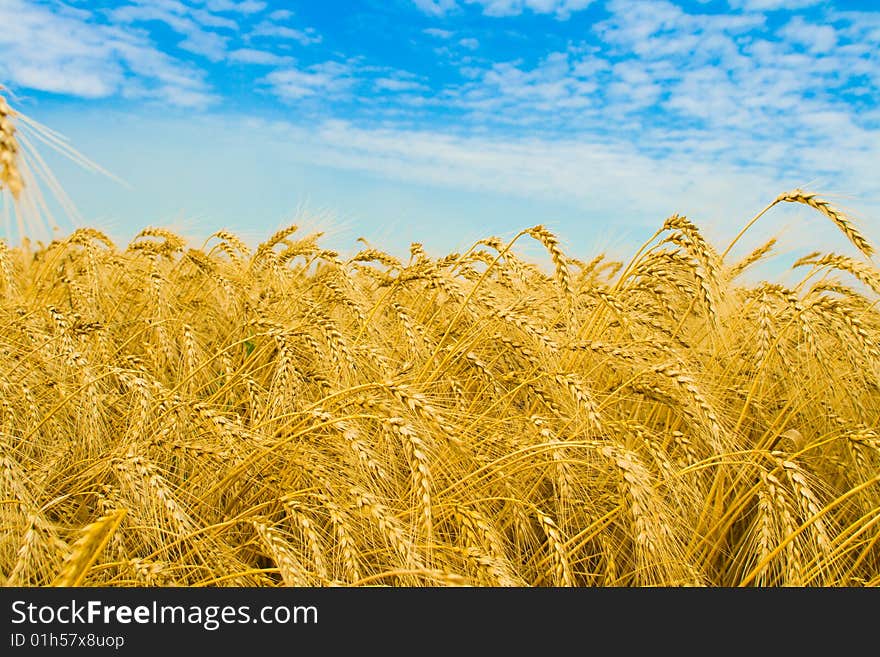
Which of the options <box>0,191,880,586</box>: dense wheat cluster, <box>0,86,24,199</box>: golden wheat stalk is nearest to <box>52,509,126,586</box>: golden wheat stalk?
<box>0,191,880,586</box>: dense wheat cluster

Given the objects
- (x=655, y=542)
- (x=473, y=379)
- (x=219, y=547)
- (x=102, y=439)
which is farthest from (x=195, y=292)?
(x=655, y=542)

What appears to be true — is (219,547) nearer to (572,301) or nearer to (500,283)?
(572,301)

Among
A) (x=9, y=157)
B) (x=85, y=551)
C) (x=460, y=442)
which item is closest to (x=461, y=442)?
(x=460, y=442)

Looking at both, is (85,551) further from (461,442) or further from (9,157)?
(461,442)

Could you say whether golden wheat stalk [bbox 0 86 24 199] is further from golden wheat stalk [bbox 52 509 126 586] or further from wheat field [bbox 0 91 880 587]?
golden wheat stalk [bbox 52 509 126 586]

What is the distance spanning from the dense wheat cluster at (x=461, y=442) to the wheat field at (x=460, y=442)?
16 mm

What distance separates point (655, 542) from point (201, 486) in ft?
5.11

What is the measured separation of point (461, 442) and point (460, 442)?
26 mm

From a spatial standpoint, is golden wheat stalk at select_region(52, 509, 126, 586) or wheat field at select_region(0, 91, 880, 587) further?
wheat field at select_region(0, 91, 880, 587)

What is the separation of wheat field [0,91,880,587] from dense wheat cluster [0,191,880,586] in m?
0.02

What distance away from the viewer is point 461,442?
6.93ft

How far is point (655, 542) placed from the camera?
6.62 ft

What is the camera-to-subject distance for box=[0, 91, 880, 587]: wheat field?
2.02m

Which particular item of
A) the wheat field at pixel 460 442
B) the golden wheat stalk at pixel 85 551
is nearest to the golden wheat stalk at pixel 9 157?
the wheat field at pixel 460 442
